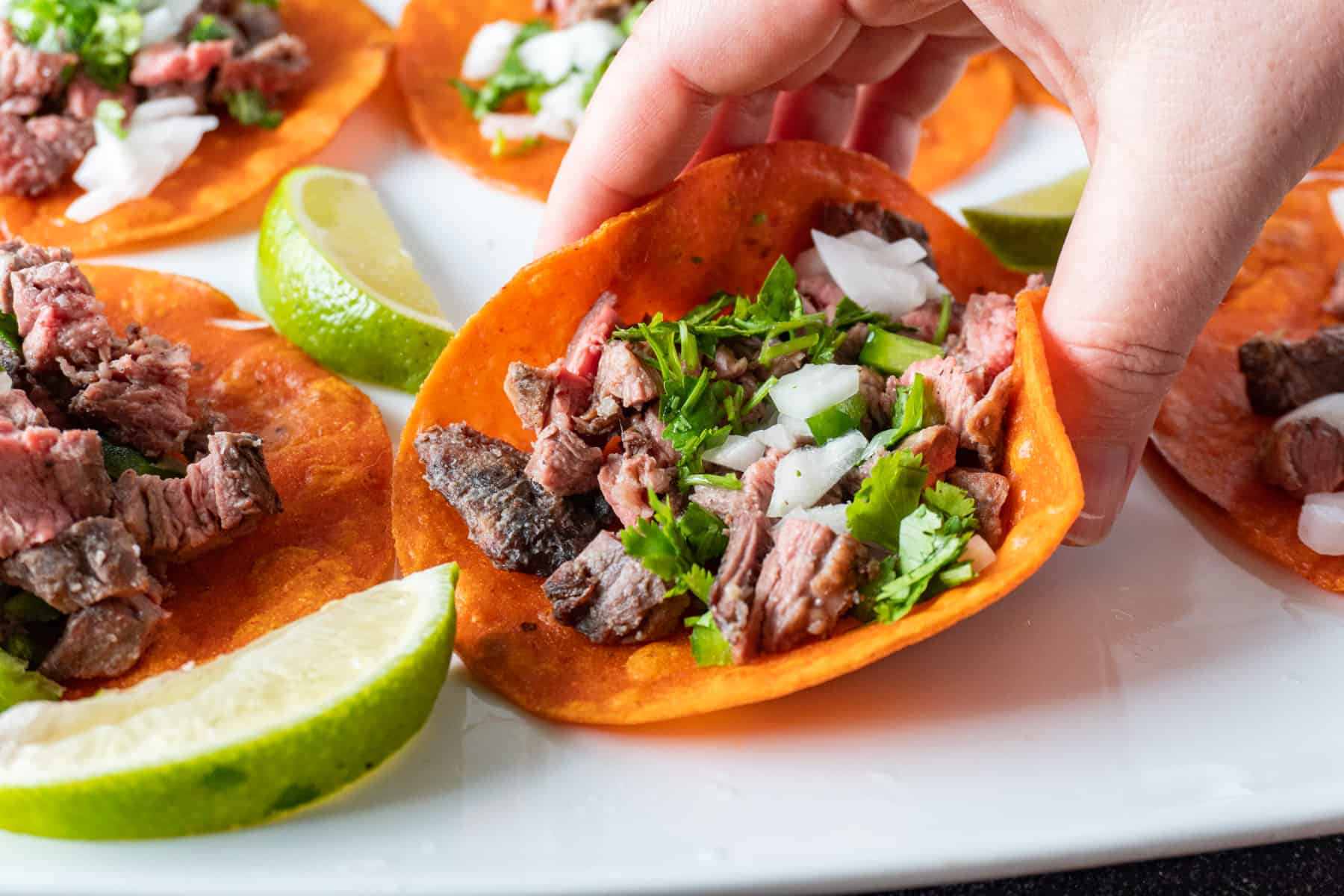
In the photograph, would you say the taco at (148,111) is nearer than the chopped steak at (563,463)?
No

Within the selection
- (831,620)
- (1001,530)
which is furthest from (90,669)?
(1001,530)

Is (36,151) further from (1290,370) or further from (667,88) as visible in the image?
(1290,370)

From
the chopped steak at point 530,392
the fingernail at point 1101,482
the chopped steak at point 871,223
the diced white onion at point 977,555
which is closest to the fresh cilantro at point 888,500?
the diced white onion at point 977,555

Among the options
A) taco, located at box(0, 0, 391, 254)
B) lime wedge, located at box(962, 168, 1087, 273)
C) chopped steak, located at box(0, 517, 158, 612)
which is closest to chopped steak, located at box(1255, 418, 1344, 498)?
lime wedge, located at box(962, 168, 1087, 273)

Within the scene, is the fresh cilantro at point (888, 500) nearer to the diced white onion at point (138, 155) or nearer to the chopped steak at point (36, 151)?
the diced white onion at point (138, 155)

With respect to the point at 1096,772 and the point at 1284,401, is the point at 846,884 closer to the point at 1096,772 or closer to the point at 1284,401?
the point at 1096,772

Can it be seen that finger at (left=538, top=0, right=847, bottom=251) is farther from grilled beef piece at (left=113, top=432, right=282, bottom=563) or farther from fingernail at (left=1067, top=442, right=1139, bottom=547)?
fingernail at (left=1067, top=442, right=1139, bottom=547)
